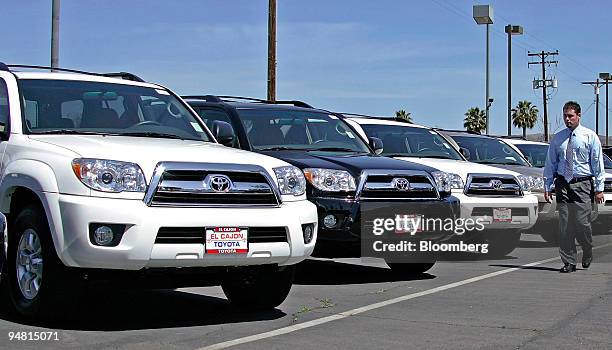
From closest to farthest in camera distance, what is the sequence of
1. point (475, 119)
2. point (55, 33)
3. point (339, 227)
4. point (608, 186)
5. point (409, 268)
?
1. point (339, 227)
2. point (409, 268)
3. point (55, 33)
4. point (608, 186)
5. point (475, 119)

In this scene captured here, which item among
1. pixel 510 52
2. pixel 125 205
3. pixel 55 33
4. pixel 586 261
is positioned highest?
pixel 510 52

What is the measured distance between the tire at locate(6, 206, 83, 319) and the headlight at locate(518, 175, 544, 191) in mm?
7315

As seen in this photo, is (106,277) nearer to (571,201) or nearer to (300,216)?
(300,216)

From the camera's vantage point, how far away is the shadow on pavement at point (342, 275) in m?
9.99

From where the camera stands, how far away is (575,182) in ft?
35.2

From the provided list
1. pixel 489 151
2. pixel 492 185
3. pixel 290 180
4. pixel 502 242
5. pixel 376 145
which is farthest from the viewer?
pixel 489 151

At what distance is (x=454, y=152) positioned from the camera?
42.3 feet

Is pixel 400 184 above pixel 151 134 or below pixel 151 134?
below

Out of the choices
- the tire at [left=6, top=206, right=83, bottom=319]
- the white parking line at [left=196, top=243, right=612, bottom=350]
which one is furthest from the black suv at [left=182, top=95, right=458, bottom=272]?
the tire at [left=6, top=206, right=83, bottom=319]

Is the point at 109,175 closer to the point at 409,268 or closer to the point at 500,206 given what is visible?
the point at 409,268

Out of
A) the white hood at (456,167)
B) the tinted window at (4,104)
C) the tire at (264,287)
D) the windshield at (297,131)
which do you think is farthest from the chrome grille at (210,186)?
the white hood at (456,167)

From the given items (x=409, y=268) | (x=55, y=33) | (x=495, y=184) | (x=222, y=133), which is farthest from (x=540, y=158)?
(x=222, y=133)

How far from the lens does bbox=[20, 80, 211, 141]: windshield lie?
7.49 m

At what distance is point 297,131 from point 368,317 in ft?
11.5
